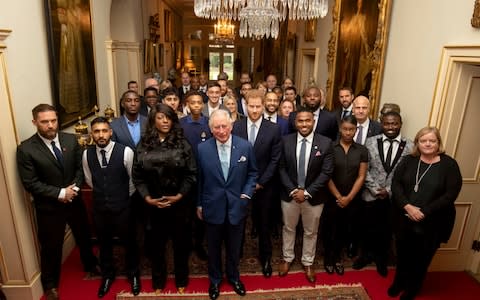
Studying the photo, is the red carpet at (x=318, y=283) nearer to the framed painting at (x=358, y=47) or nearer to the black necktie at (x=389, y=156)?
the black necktie at (x=389, y=156)

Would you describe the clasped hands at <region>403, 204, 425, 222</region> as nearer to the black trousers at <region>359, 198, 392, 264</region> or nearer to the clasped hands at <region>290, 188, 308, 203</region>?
the black trousers at <region>359, 198, 392, 264</region>

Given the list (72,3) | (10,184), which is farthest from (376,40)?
(10,184)

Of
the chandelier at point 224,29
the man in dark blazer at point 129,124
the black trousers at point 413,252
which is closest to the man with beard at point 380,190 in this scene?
the black trousers at point 413,252

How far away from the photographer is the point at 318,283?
3566 mm

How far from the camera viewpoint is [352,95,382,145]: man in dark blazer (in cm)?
385

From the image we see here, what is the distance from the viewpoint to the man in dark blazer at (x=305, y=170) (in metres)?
3.22

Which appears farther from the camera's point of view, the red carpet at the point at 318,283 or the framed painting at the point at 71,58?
the framed painting at the point at 71,58

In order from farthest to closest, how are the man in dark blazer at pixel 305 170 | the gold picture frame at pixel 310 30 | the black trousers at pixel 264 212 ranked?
1. the gold picture frame at pixel 310 30
2. the black trousers at pixel 264 212
3. the man in dark blazer at pixel 305 170

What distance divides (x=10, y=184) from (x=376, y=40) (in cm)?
469

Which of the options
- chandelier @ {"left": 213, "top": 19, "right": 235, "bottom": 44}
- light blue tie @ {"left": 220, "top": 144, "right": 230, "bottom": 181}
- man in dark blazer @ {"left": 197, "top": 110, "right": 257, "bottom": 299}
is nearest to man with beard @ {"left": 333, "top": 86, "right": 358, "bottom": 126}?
man in dark blazer @ {"left": 197, "top": 110, "right": 257, "bottom": 299}

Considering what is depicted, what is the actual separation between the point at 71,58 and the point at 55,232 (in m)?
2.10

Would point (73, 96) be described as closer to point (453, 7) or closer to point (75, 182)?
point (75, 182)

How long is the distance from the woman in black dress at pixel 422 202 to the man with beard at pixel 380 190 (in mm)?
330

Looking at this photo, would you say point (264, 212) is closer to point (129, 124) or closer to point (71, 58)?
point (129, 124)
